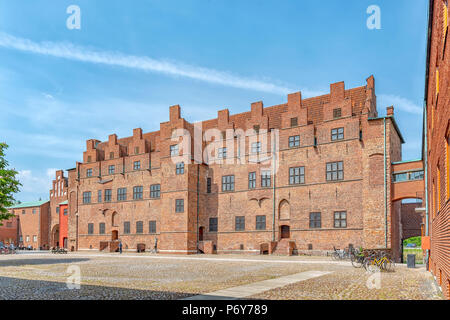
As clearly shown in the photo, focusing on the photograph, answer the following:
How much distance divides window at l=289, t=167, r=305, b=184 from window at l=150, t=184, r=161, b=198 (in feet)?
49.0

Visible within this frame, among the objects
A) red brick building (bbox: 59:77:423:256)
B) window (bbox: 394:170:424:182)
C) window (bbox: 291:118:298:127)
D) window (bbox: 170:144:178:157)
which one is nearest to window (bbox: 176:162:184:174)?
red brick building (bbox: 59:77:423:256)

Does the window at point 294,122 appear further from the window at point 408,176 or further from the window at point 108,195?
the window at point 108,195

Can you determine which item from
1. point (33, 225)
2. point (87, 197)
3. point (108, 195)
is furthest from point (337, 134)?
point (33, 225)

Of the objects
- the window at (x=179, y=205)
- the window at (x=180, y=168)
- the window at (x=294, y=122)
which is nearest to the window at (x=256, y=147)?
the window at (x=294, y=122)

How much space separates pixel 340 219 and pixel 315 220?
7.11 feet

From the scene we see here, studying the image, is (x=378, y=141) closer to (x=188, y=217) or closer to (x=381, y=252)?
(x=381, y=252)

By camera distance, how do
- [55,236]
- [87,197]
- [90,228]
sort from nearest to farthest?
[90,228] < [87,197] < [55,236]

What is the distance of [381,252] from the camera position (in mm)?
19312

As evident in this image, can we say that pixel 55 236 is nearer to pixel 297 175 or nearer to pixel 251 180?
pixel 251 180

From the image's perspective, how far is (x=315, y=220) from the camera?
33219 mm

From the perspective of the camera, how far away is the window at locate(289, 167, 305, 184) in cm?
3438

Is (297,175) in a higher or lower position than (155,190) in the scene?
higher
